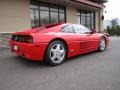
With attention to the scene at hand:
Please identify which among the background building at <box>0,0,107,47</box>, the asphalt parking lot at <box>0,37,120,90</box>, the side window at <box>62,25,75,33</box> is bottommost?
the asphalt parking lot at <box>0,37,120,90</box>

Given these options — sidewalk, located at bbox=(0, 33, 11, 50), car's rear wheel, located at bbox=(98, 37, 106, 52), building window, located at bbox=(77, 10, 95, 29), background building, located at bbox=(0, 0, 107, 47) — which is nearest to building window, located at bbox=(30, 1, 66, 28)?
background building, located at bbox=(0, 0, 107, 47)

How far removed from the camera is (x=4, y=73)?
4.40 m

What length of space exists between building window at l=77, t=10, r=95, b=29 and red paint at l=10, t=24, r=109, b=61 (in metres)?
10.2

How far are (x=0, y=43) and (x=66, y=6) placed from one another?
7.70 m

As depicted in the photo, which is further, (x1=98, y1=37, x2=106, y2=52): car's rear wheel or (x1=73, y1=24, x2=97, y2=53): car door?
(x1=98, y1=37, x2=106, y2=52): car's rear wheel

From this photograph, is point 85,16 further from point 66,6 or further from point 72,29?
point 72,29

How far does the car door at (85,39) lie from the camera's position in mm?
6109

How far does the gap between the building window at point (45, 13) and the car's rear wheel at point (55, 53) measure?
23.3 feet

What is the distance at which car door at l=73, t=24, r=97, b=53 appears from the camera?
Answer: 20.0 feet

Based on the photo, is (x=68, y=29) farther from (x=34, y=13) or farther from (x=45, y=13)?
(x=45, y=13)

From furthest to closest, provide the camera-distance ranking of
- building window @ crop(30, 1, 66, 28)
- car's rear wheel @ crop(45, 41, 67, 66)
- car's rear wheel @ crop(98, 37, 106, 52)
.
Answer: building window @ crop(30, 1, 66, 28)
car's rear wheel @ crop(98, 37, 106, 52)
car's rear wheel @ crop(45, 41, 67, 66)

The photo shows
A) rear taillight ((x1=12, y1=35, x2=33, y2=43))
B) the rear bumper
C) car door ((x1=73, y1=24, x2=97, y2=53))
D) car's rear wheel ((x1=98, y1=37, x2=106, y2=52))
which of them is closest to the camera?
the rear bumper

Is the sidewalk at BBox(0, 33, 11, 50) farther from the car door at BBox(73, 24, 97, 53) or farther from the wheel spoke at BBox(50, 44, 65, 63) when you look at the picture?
the wheel spoke at BBox(50, 44, 65, 63)

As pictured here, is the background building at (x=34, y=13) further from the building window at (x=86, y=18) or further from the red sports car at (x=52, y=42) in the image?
the red sports car at (x=52, y=42)
